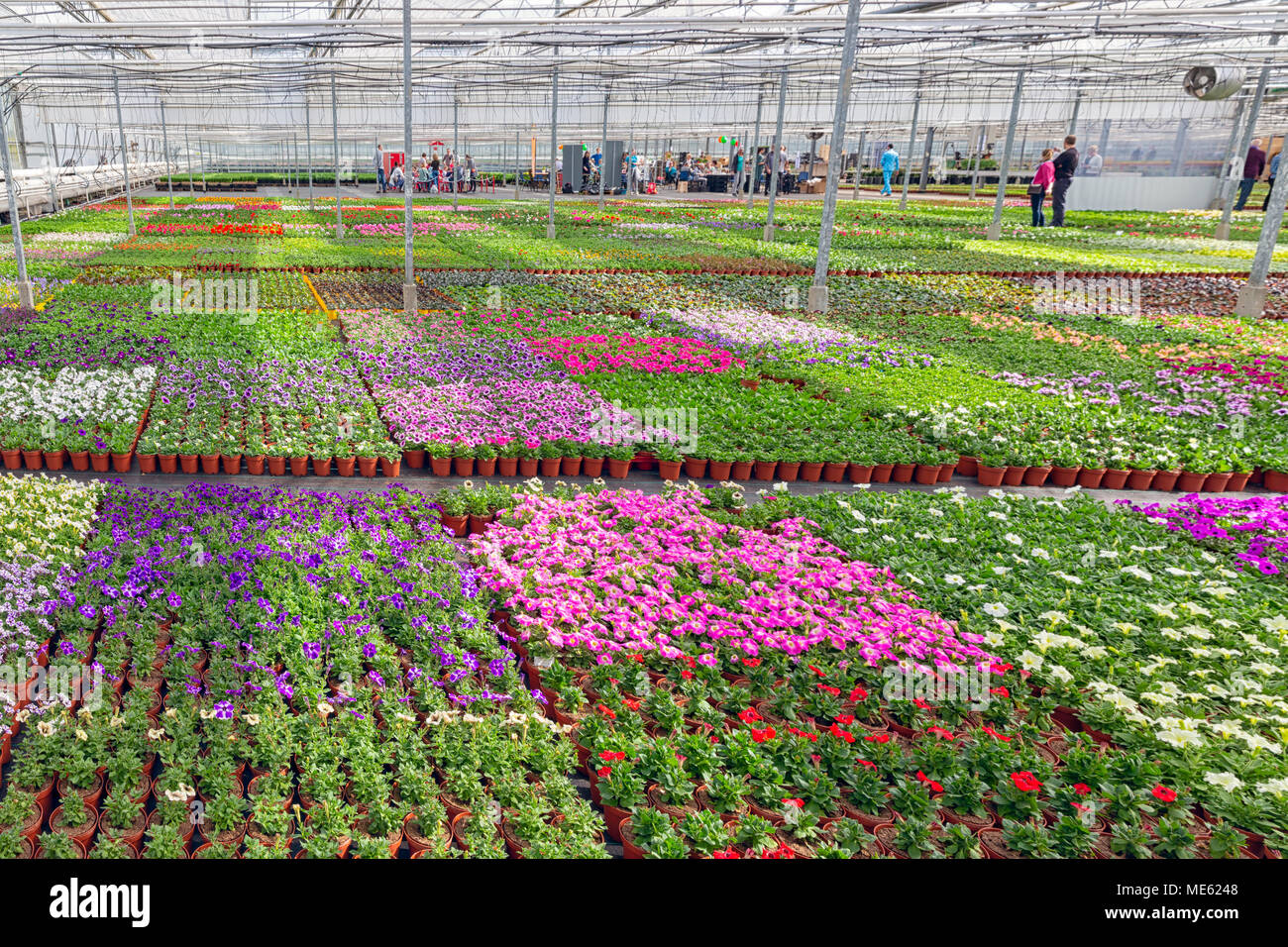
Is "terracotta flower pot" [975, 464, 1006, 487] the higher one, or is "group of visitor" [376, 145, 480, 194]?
"group of visitor" [376, 145, 480, 194]

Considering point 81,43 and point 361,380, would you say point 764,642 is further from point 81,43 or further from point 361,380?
point 81,43

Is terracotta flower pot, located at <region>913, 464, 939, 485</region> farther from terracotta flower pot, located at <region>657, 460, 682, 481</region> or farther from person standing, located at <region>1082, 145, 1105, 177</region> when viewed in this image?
person standing, located at <region>1082, 145, 1105, 177</region>

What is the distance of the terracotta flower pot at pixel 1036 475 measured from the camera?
26.9 ft

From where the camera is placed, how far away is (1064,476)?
8266 millimetres

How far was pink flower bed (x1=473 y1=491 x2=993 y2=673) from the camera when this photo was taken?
4.94 m

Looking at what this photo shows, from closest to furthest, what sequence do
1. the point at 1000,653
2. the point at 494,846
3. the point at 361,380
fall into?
the point at 494,846, the point at 1000,653, the point at 361,380

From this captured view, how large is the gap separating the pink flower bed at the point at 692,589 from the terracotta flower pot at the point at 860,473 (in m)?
1.57

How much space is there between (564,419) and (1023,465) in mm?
4609

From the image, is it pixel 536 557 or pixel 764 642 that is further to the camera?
pixel 536 557

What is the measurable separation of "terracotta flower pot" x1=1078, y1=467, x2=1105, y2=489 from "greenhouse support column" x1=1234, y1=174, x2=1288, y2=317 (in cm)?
897

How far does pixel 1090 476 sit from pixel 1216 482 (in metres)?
1.21

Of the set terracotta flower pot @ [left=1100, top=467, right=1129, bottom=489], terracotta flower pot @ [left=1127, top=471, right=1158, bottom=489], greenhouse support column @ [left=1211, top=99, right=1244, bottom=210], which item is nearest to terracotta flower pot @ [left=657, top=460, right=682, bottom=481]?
terracotta flower pot @ [left=1100, top=467, right=1129, bottom=489]

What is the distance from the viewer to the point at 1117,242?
26.1 meters

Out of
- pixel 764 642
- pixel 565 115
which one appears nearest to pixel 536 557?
pixel 764 642
